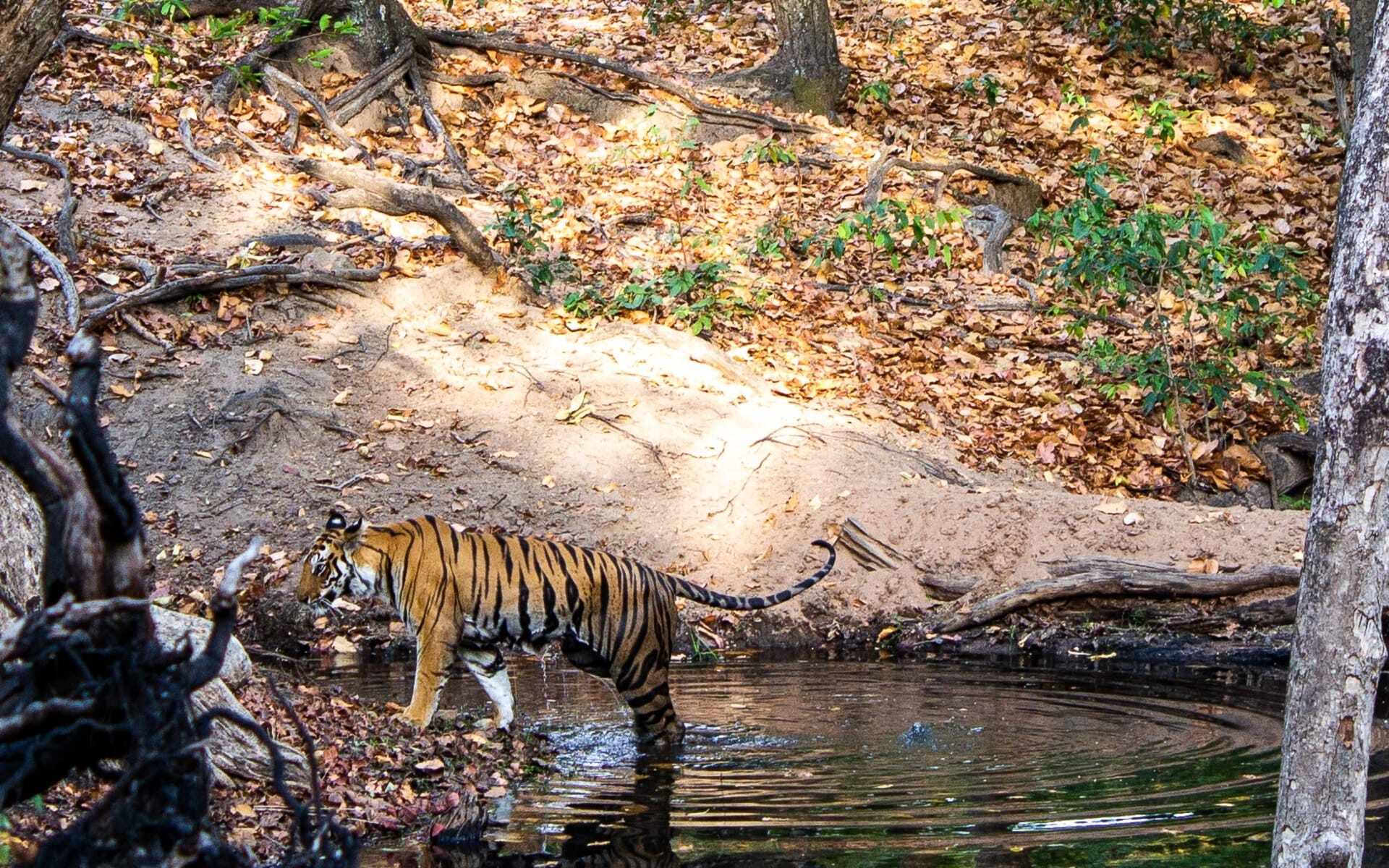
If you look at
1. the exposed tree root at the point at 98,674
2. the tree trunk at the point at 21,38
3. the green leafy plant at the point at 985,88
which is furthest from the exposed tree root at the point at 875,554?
the green leafy plant at the point at 985,88

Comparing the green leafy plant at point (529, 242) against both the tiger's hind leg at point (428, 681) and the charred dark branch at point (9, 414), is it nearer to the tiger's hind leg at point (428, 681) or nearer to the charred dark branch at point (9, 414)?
the tiger's hind leg at point (428, 681)

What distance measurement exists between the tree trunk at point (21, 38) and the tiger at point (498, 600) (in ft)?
8.88

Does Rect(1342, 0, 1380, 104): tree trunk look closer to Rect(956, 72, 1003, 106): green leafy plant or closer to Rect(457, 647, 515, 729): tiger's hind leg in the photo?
Rect(956, 72, 1003, 106): green leafy plant

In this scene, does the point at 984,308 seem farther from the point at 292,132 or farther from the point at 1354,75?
the point at 292,132

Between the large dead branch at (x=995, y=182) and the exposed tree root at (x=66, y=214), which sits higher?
the large dead branch at (x=995, y=182)

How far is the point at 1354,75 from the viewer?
1244 centimetres

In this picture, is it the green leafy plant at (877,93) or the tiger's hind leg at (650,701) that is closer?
the tiger's hind leg at (650,701)

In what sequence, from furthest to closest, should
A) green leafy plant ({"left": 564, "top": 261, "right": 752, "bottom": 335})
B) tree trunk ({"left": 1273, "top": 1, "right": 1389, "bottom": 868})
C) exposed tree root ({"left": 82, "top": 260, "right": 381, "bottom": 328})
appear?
green leafy plant ({"left": 564, "top": 261, "right": 752, "bottom": 335}) → exposed tree root ({"left": 82, "top": 260, "right": 381, "bottom": 328}) → tree trunk ({"left": 1273, "top": 1, "right": 1389, "bottom": 868})

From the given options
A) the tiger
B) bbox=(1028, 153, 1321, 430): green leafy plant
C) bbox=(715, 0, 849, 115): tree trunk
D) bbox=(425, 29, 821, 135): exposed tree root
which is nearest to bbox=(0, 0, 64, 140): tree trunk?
the tiger

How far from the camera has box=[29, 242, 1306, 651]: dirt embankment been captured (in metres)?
9.38

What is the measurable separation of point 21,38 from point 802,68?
12.5 m

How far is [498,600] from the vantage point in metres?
6.78

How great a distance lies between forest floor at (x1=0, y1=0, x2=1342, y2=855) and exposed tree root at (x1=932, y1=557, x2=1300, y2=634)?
0.42 ft

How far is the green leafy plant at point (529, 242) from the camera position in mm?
12156
